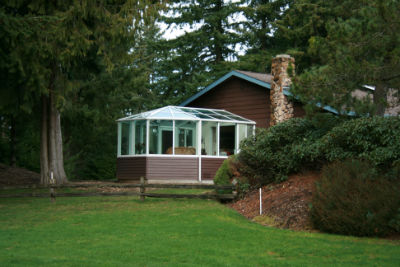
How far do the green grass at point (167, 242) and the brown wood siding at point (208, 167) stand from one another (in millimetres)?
7223

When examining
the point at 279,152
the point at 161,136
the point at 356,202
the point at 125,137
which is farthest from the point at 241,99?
the point at 356,202

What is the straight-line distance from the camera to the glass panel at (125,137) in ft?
67.0

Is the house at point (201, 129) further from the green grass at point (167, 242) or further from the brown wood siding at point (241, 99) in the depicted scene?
the green grass at point (167, 242)

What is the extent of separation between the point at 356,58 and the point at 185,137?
1043 centimetres

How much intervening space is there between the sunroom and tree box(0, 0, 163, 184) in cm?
276

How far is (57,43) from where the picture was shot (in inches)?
569

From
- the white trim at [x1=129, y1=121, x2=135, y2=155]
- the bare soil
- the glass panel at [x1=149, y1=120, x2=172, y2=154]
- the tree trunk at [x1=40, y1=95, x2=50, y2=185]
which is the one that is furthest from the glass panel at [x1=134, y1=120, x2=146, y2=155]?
the bare soil

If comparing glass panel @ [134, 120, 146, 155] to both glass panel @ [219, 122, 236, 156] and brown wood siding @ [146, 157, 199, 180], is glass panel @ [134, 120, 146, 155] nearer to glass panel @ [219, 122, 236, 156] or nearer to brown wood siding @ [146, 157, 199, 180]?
brown wood siding @ [146, 157, 199, 180]

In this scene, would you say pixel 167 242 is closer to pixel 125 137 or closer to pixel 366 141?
pixel 366 141

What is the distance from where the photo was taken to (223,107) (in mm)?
21594

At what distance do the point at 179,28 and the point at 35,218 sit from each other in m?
22.0

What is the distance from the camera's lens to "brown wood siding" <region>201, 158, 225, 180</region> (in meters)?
19.4

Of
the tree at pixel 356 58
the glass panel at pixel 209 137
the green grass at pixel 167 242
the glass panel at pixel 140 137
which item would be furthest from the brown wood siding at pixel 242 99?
the tree at pixel 356 58

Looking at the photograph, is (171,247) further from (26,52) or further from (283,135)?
(26,52)
